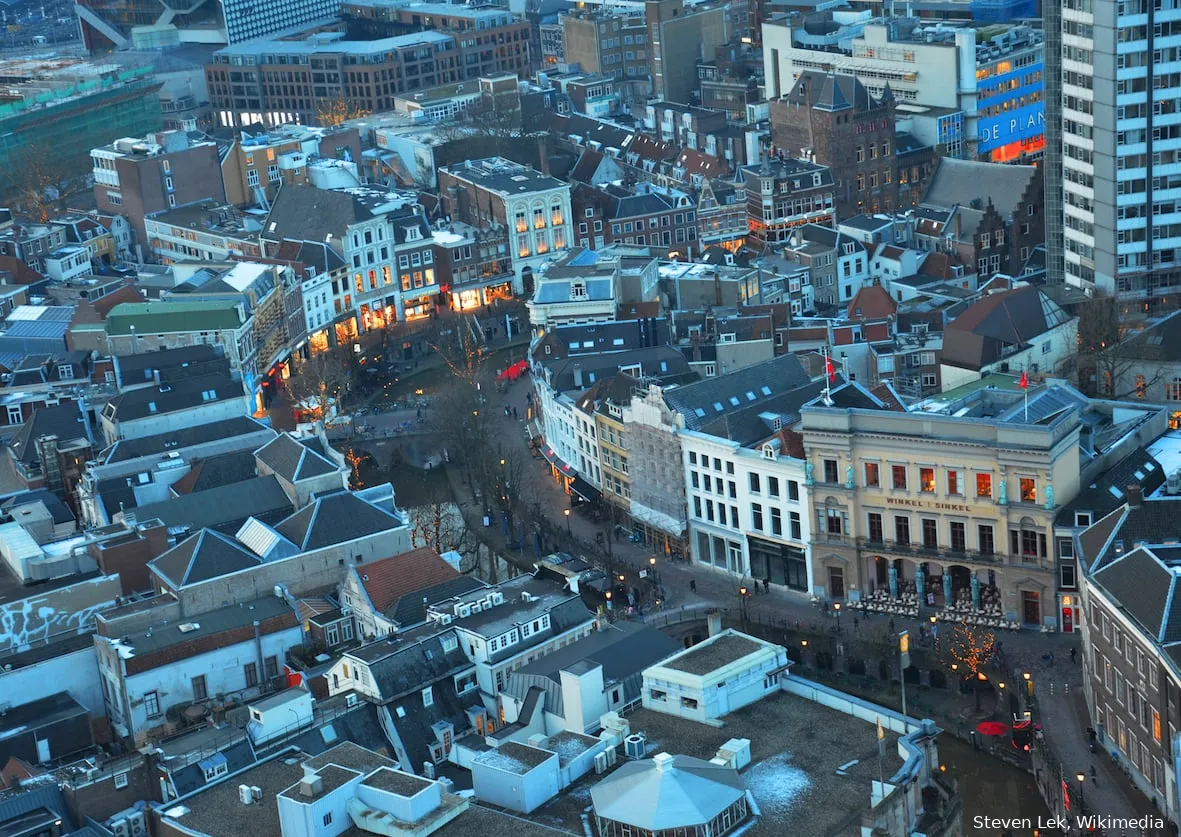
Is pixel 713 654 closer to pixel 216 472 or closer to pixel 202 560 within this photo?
pixel 202 560


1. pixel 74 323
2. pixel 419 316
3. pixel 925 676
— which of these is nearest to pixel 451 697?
pixel 925 676

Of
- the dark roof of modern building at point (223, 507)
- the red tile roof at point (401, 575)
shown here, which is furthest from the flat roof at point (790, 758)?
the dark roof of modern building at point (223, 507)

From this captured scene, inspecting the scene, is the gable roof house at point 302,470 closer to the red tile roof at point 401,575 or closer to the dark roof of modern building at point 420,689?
the red tile roof at point 401,575

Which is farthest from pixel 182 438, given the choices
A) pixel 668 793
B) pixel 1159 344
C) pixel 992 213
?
pixel 992 213

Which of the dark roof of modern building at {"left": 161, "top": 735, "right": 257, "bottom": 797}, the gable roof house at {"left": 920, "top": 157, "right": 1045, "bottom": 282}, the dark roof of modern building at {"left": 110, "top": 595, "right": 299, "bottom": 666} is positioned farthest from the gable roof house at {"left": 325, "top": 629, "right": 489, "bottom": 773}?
the gable roof house at {"left": 920, "top": 157, "right": 1045, "bottom": 282}

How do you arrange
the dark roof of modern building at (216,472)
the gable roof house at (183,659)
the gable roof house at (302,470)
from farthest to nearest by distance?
the dark roof of modern building at (216,472), the gable roof house at (302,470), the gable roof house at (183,659)

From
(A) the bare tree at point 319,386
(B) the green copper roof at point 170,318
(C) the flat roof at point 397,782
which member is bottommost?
(A) the bare tree at point 319,386
